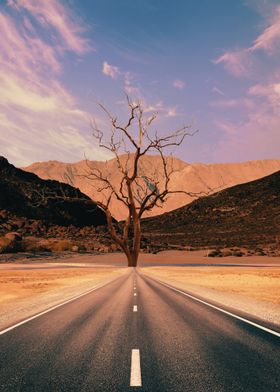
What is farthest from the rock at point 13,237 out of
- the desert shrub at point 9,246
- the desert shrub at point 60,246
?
the desert shrub at point 60,246

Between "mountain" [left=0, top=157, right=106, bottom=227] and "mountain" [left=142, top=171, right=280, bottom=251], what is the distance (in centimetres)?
1787

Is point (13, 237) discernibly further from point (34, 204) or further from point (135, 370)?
point (135, 370)

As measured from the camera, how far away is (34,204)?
7719 centimetres

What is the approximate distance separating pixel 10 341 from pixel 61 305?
6.39 meters

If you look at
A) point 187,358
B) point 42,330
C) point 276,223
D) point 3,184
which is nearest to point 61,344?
point 42,330

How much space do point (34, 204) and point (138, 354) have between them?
72.5 m

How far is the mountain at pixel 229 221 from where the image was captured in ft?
273

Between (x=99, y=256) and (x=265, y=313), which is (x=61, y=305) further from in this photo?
(x=99, y=256)

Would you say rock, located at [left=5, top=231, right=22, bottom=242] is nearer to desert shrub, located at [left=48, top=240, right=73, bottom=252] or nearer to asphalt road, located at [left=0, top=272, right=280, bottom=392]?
desert shrub, located at [left=48, top=240, right=73, bottom=252]

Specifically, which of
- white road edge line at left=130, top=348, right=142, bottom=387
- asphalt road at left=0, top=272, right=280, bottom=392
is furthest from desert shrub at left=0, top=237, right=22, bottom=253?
white road edge line at left=130, top=348, right=142, bottom=387

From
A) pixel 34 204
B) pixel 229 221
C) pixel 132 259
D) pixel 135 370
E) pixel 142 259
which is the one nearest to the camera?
pixel 135 370

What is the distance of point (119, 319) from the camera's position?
11.4 metres

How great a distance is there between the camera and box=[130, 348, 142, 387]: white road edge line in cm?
553

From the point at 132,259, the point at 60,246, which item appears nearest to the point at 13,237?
the point at 60,246
